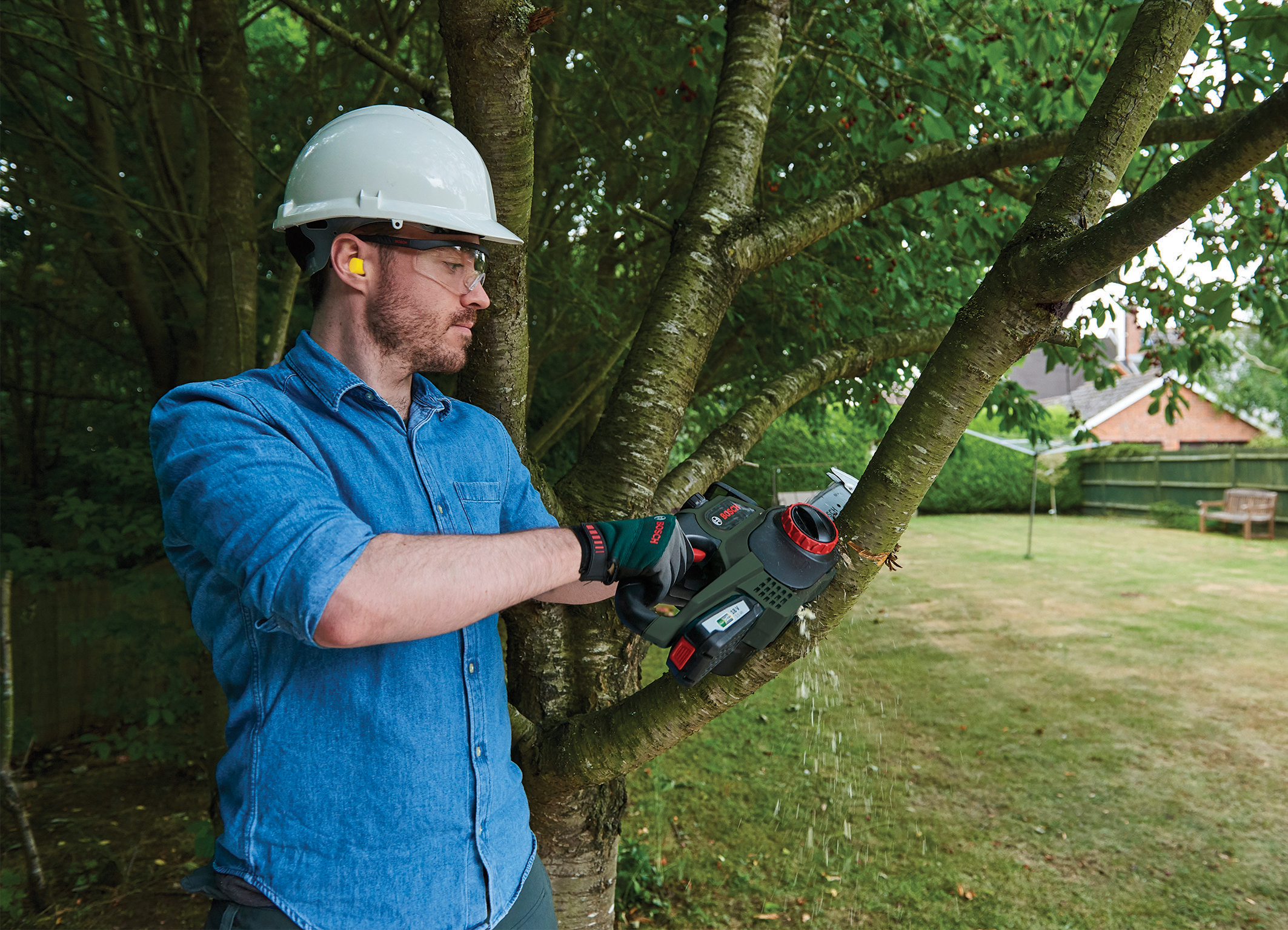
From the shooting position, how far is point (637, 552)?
1515mm

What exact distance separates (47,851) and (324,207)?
440 cm

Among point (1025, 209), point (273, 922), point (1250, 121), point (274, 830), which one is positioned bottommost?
point (273, 922)

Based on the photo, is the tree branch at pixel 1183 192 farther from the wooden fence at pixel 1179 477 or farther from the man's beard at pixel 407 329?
the wooden fence at pixel 1179 477

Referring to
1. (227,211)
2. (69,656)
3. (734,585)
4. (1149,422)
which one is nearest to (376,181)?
(734,585)

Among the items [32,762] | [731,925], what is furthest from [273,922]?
[32,762]

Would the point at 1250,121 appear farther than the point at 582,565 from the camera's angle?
Yes

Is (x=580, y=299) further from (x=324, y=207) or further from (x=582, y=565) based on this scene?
(x=582, y=565)

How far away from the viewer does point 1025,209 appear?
484cm

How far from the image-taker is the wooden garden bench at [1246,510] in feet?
53.6

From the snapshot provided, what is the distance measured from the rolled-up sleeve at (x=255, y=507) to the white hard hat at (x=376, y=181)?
0.49 m

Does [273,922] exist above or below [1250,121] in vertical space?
below

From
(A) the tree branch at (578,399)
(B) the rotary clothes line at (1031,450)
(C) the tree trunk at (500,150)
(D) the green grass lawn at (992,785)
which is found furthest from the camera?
(B) the rotary clothes line at (1031,450)

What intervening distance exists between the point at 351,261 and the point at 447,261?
195 millimetres

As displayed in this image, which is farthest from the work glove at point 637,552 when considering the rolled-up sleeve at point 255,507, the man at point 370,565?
the rolled-up sleeve at point 255,507
